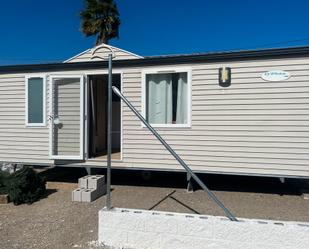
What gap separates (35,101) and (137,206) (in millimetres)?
3497

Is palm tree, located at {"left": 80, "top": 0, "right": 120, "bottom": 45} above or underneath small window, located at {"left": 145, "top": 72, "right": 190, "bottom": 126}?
above

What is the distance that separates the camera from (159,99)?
610cm

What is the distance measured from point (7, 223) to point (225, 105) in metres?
4.18

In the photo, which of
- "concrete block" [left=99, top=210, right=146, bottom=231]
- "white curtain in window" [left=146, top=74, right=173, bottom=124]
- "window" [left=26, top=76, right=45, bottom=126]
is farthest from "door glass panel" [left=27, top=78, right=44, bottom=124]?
"concrete block" [left=99, top=210, right=146, bottom=231]

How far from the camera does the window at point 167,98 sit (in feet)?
19.5

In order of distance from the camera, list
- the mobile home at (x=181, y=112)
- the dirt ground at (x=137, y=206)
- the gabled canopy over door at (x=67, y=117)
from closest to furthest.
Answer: the dirt ground at (x=137, y=206)
the mobile home at (x=181, y=112)
the gabled canopy over door at (x=67, y=117)

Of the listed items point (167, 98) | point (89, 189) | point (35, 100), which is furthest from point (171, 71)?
point (35, 100)

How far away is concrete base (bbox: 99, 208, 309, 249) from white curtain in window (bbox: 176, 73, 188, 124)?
9.62ft

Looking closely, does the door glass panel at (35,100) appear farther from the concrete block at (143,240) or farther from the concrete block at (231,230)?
the concrete block at (231,230)

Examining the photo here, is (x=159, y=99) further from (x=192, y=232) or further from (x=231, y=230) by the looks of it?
(x=231, y=230)

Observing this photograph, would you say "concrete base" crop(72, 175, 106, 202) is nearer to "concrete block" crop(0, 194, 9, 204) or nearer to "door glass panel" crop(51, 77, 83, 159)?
"door glass panel" crop(51, 77, 83, 159)

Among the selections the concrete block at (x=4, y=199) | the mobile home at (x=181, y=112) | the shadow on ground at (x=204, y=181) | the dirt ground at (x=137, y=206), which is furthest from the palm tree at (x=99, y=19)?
the concrete block at (x=4, y=199)

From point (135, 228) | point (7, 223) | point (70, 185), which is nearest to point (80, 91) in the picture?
point (70, 185)

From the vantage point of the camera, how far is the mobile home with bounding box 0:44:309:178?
17.4ft
